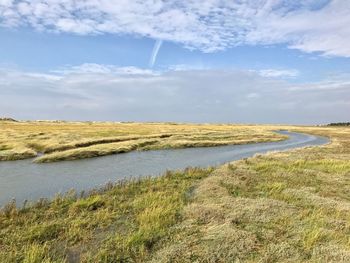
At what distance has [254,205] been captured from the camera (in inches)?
647

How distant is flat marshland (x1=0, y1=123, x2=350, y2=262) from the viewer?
436 inches

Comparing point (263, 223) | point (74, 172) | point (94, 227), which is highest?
point (263, 223)

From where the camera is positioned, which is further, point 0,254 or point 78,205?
point 78,205

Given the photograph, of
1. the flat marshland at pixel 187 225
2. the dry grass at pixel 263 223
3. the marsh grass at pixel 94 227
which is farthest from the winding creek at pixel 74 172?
the dry grass at pixel 263 223

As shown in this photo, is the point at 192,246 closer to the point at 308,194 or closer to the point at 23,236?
the point at 23,236

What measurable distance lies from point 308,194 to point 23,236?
574 inches

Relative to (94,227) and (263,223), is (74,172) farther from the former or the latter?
(263,223)

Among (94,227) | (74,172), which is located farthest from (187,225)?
(74,172)

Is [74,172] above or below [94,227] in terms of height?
below

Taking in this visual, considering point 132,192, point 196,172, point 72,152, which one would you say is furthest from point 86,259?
point 72,152

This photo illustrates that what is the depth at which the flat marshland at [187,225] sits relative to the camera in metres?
11.1

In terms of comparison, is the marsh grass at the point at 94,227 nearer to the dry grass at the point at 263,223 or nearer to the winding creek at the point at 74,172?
the dry grass at the point at 263,223

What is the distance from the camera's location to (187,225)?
44.9 ft

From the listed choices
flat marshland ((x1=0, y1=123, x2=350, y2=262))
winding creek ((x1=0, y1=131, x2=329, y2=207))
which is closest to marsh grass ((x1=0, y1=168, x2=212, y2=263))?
flat marshland ((x1=0, y1=123, x2=350, y2=262))
